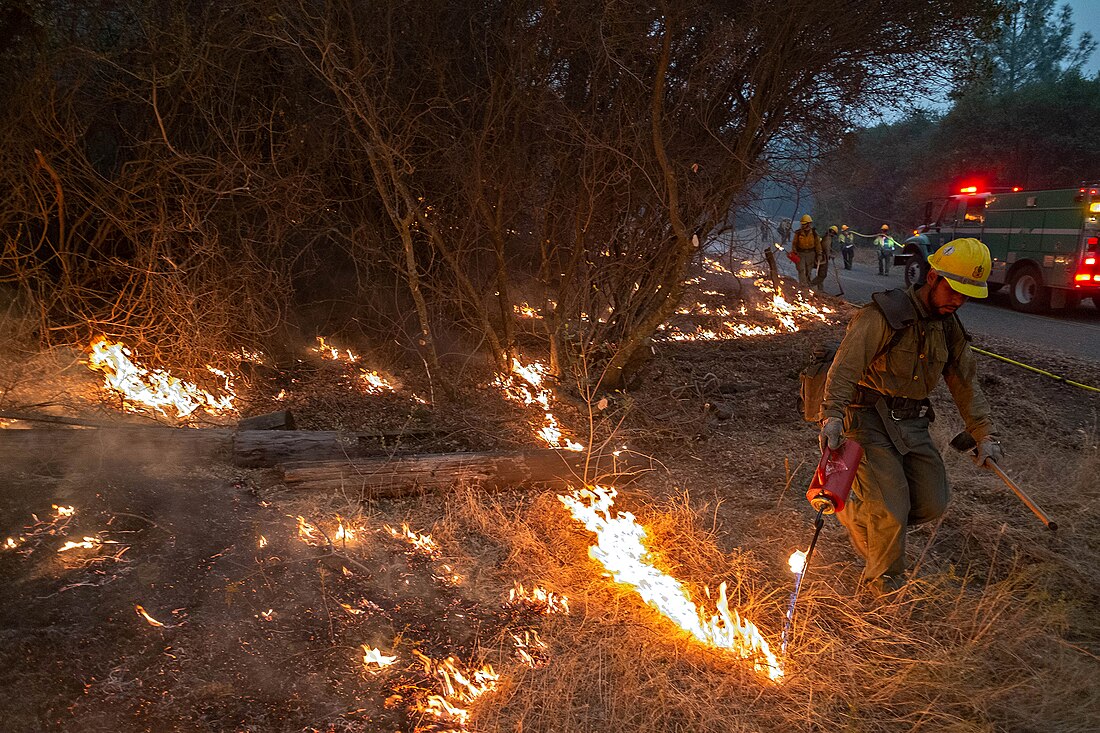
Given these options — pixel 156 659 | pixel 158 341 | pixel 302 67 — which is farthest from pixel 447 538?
pixel 302 67

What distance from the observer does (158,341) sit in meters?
6.55

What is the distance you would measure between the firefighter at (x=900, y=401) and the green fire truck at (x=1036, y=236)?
11.5m

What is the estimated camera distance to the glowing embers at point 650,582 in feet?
10.7

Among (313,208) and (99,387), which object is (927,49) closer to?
(313,208)

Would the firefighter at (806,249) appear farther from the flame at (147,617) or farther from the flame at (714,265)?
the flame at (147,617)

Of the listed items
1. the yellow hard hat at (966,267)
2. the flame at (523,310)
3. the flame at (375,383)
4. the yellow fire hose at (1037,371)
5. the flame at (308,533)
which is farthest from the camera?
the flame at (523,310)

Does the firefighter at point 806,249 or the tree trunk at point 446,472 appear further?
the firefighter at point 806,249

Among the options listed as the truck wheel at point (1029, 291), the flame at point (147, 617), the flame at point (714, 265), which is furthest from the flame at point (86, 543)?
the truck wheel at point (1029, 291)

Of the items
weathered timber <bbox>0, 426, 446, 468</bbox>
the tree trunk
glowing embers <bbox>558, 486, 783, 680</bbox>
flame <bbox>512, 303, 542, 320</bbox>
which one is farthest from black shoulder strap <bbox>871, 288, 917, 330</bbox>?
flame <bbox>512, 303, 542, 320</bbox>

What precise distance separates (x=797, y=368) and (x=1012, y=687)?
6.17 metres

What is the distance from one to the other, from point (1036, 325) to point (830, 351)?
10.8 metres

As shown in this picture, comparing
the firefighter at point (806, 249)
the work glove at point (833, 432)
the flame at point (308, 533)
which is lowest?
the flame at point (308, 533)

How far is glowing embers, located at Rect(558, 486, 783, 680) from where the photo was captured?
327 centimetres

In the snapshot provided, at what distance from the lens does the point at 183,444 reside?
4.80 m
